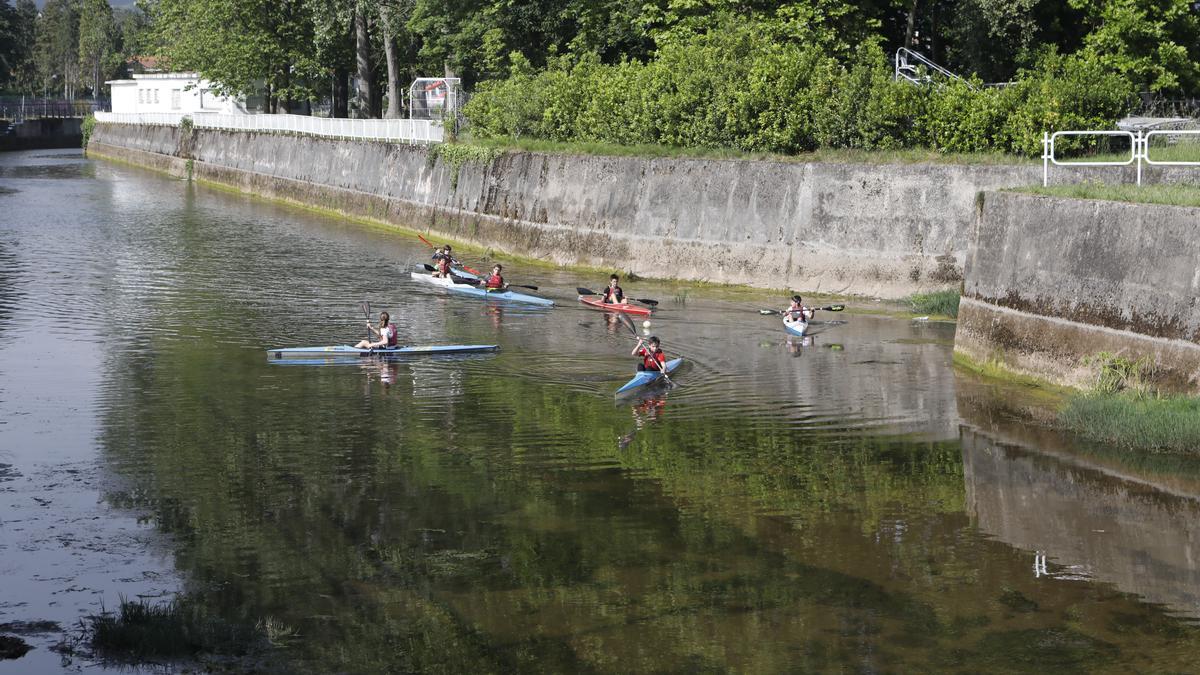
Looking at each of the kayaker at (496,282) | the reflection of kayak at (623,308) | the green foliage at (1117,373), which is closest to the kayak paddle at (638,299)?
the reflection of kayak at (623,308)

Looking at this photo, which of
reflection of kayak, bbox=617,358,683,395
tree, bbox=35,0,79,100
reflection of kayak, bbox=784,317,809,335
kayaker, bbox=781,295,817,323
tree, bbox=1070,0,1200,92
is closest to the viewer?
reflection of kayak, bbox=617,358,683,395

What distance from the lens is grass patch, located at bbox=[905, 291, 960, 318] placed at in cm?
3183

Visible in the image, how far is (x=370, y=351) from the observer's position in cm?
2797

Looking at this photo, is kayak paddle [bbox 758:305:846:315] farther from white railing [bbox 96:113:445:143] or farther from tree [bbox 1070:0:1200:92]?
white railing [bbox 96:113:445:143]

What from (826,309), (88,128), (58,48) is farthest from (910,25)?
(58,48)

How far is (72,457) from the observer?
65.7 ft

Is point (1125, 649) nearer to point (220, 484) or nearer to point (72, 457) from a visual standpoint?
point (220, 484)

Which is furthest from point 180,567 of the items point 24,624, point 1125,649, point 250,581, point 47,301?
point 47,301

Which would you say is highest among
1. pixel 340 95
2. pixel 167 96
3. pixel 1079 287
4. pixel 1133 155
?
pixel 167 96

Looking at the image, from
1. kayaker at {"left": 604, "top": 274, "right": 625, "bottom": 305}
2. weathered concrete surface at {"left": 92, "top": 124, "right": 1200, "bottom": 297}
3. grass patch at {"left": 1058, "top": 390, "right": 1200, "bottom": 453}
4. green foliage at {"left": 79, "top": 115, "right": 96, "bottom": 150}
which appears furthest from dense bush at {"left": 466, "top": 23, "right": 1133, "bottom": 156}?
green foliage at {"left": 79, "top": 115, "right": 96, "bottom": 150}

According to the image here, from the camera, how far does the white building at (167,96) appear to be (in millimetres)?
96812

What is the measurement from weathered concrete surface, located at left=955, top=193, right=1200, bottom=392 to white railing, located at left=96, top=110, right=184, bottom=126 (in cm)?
7037

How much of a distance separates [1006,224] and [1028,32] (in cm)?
1785

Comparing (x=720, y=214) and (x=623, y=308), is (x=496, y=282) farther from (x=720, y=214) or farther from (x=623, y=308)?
(x=720, y=214)
